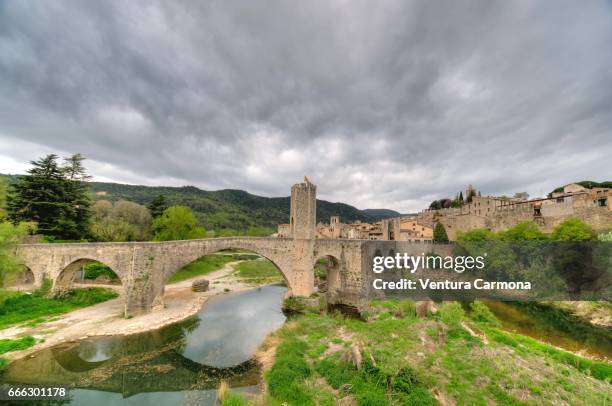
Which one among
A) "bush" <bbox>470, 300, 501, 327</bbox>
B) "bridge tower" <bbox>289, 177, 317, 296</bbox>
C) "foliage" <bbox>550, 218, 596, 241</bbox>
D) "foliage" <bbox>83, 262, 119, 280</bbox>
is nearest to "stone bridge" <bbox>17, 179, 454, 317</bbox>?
"bridge tower" <bbox>289, 177, 317, 296</bbox>

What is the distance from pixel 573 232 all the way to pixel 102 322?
37065 millimetres

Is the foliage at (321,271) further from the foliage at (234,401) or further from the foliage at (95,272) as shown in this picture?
the foliage at (95,272)

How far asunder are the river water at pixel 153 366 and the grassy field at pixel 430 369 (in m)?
2.01

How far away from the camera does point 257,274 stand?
3416cm

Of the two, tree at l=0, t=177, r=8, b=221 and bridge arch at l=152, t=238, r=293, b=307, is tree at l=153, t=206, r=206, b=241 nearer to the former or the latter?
bridge arch at l=152, t=238, r=293, b=307

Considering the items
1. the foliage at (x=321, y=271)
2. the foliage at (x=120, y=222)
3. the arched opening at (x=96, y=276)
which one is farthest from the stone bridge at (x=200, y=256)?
the foliage at (x=120, y=222)

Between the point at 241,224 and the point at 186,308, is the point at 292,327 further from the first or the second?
the point at 241,224

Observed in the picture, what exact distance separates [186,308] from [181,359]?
7.05 metres

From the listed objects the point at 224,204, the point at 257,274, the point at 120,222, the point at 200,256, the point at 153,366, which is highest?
the point at 224,204

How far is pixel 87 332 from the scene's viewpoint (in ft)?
44.7

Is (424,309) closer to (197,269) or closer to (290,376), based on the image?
(290,376)

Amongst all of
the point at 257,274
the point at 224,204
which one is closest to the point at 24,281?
the point at 257,274

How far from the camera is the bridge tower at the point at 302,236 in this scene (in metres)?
20.6

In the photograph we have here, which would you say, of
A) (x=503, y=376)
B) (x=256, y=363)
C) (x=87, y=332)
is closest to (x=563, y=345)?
(x=503, y=376)
